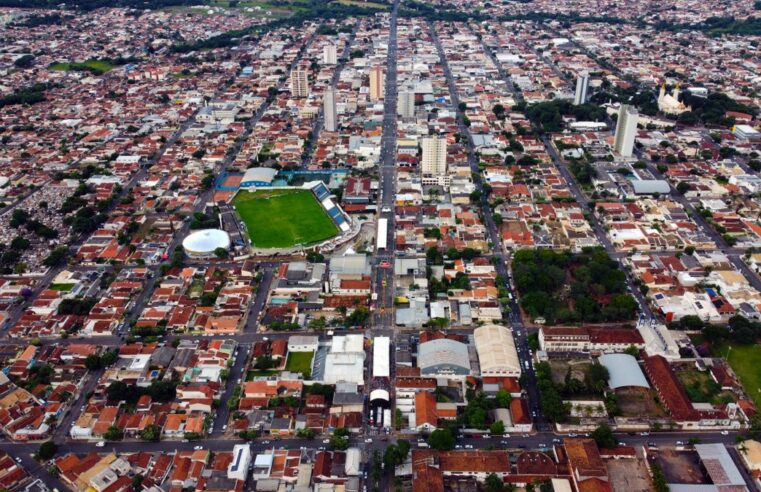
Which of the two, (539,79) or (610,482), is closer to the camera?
(610,482)

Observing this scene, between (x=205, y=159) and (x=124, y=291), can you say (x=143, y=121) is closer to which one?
(x=205, y=159)

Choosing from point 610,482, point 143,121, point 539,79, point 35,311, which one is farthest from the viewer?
point 539,79

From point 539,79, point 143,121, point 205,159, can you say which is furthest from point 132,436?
point 539,79

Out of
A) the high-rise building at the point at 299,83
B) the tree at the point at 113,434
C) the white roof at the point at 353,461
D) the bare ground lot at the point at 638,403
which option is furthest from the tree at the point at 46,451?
the high-rise building at the point at 299,83

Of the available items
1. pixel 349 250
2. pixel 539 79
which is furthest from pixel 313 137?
pixel 539 79

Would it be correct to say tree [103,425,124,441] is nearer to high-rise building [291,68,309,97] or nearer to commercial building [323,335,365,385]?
commercial building [323,335,365,385]

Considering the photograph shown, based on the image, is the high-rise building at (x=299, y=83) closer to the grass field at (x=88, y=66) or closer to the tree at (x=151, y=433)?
the grass field at (x=88, y=66)

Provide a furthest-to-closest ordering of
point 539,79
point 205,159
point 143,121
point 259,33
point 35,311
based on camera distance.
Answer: point 259,33
point 539,79
point 143,121
point 205,159
point 35,311
